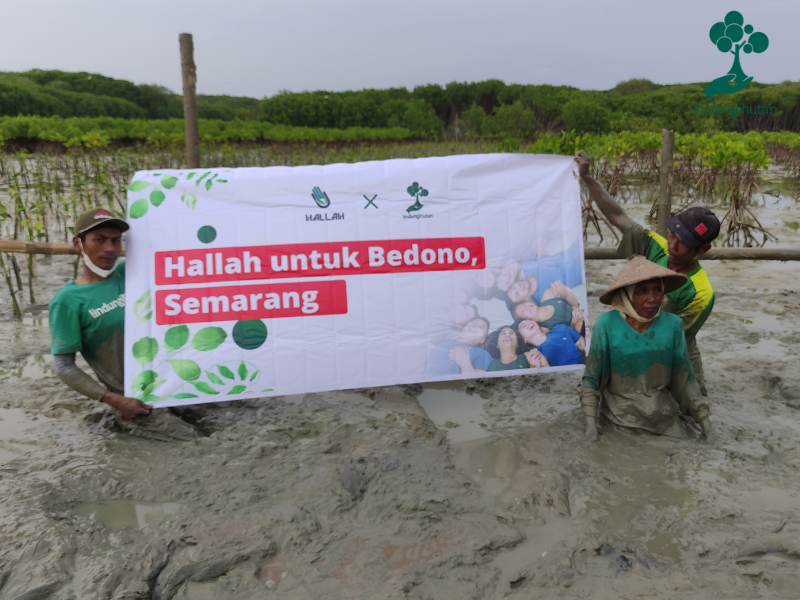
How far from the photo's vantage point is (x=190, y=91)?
4.78 metres

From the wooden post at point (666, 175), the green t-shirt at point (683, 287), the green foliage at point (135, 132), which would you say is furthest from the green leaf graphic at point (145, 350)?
the green foliage at point (135, 132)

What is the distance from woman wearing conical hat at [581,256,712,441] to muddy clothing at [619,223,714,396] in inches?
14.1

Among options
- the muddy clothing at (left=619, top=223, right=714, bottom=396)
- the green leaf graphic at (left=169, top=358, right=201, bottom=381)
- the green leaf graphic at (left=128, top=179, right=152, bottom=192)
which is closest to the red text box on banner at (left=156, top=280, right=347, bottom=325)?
the green leaf graphic at (left=169, top=358, right=201, bottom=381)

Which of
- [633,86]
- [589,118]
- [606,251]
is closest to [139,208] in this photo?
[606,251]

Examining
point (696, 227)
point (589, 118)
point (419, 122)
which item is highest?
point (419, 122)

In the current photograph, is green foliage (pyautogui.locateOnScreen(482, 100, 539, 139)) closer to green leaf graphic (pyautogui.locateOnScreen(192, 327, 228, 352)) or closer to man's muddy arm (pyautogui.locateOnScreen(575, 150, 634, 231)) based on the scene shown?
man's muddy arm (pyautogui.locateOnScreen(575, 150, 634, 231))

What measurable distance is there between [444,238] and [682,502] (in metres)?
1.94

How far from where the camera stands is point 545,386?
14.6 ft

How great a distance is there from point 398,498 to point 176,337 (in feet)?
5.24

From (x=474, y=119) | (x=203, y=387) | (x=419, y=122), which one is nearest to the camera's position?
(x=203, y=387)

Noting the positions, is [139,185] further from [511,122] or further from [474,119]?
[474,119]

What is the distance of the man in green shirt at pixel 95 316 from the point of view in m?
3.34

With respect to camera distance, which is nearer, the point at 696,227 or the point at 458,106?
the point at 696,227

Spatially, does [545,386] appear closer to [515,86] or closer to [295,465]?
[295,465]
